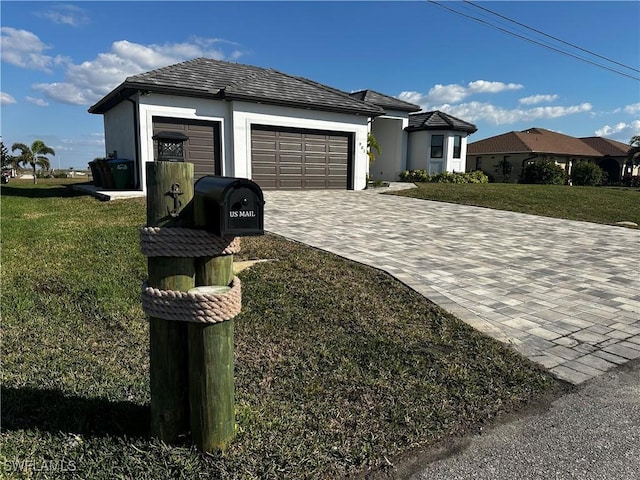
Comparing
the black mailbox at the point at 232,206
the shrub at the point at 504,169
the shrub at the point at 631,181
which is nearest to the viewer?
the black mailbox at the point at 232,206

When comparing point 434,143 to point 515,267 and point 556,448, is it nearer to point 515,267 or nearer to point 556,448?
point 515,267

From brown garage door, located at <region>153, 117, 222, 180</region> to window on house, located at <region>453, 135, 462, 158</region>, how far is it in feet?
51.8

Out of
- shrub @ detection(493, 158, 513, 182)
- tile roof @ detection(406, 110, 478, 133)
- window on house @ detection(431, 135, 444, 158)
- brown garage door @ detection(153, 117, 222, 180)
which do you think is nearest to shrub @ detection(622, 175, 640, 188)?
shrub @ detection(493, 158, 513, 182)

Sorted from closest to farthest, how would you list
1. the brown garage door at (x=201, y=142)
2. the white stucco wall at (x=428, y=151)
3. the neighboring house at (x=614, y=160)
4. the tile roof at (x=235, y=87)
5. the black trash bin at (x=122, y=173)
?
the tile roof at (x=235, y=87) → the black trash bin at (x=122, y=173) → the brown garage door at (x=201, y=142) → the white stucco wall at (x=428, y=151) → the neighboring house at (x=614, y=160)

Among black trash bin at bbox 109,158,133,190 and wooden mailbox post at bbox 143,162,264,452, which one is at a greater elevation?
black trash bin at bbox 109,158,133,190

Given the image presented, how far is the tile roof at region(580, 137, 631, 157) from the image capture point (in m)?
43.3

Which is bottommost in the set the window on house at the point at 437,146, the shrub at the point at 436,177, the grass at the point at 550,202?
the grass at the point at 550,202

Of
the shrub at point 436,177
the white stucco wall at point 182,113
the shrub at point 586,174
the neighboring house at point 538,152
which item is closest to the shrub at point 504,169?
the neighboring house at point 538,152

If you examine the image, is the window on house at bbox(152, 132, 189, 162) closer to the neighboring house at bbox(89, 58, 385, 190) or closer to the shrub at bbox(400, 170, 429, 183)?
the neighboring house at bbox(89, 58, 385, 190)

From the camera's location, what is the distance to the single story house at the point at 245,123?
44.3 feet

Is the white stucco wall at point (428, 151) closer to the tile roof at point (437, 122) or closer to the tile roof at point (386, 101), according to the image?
the tile roof at point (437, 122)

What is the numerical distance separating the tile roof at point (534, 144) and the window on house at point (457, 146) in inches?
488

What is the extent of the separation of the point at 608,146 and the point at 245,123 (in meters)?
44.0

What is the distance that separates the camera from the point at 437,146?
25.0 m
